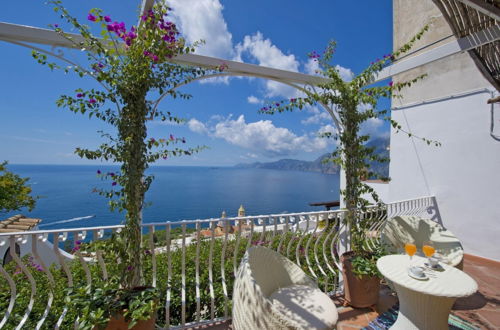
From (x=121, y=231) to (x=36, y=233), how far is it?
557 mm

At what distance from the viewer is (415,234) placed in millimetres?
3271

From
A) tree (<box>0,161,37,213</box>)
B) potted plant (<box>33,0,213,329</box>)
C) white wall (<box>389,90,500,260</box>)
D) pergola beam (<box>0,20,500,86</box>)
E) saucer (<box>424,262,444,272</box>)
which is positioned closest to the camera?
potted plant (<box>33,0,213,329</box>)

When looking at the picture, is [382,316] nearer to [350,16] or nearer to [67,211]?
[350,16]

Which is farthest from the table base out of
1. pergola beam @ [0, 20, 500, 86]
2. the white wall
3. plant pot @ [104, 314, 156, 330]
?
the white wall

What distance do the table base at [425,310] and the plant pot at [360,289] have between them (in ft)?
1.36

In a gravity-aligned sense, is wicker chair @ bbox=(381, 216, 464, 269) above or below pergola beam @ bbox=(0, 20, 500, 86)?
below

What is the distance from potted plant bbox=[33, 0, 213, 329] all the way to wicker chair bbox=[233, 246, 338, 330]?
24.5 inches

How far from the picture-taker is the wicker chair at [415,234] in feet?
9.80

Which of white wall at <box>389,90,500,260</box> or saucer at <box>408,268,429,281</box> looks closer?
saucer at <box>408,268,429,281</box>

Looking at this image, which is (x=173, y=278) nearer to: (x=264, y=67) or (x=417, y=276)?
(x=417, y=276)

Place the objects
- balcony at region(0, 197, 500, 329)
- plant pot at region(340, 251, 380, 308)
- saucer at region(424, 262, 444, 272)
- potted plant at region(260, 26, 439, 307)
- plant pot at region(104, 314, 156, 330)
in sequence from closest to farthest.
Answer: plant pot at region(104, 314, 156, 330) → balcony at region(0, 197, 500, 329) → saucer at region(424, 262, 444, 272) → plant pot at region(340, 251, 380, 308) → potted plant at region(260, 26, 439, 307)

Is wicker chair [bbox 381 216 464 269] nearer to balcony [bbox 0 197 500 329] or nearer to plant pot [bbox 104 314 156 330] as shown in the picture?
balcony [bbox 0 197 500 329]

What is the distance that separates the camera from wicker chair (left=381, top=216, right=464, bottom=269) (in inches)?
118

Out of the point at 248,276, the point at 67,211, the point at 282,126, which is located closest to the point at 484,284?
the point at 248,276
